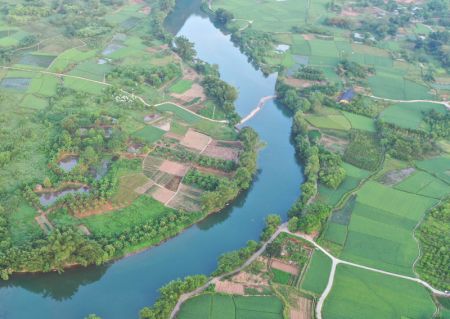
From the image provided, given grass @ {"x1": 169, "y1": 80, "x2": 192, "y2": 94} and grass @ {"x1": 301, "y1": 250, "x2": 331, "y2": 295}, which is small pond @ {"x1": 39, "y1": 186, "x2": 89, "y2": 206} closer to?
grass @ {"x1": 301, "y1": 250, "x2": 331, "y2": 295}

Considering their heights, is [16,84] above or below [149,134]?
above

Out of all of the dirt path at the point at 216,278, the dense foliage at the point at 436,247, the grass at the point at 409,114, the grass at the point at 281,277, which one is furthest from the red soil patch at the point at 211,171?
the grass at the point at 409,114

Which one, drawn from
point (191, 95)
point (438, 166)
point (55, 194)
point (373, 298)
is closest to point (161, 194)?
point (55, 194)

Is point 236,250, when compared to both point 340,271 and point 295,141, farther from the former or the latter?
point 295,141

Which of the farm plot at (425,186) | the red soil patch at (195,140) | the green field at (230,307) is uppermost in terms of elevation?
the red soil patch at (195,140)

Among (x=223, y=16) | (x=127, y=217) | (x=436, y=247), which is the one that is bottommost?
(x=127, y=217)

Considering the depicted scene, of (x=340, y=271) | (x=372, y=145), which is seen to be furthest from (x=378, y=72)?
(x=340, y=271)

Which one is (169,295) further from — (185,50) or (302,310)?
(185,50)

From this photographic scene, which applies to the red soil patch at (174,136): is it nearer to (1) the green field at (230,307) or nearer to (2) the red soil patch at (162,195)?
(2) the red soil patch at (162,195)
